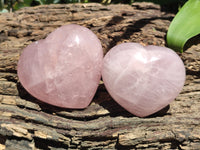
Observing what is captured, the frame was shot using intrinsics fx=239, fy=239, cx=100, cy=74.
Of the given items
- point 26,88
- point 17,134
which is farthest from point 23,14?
point 17,134

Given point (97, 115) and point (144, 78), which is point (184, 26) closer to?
point (144, 78)

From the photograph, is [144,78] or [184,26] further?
[184,26]

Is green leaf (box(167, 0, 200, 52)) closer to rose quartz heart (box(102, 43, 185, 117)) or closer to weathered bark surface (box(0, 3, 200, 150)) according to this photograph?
weathered bark surface (box(0, 3, 200, 150))

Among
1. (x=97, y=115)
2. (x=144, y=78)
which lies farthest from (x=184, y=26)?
(x=97, y=115)

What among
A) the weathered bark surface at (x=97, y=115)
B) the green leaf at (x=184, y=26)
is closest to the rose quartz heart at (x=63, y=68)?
the weathered bark surface at (x=97, y=115)

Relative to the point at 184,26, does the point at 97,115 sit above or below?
below

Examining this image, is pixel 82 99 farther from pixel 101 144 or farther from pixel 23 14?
pixel 23 14

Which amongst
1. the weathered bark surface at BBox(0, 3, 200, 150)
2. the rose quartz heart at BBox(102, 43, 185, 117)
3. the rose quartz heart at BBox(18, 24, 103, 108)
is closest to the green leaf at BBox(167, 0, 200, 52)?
the weathered bark surface at BBox(0, 3, 200, 150)
